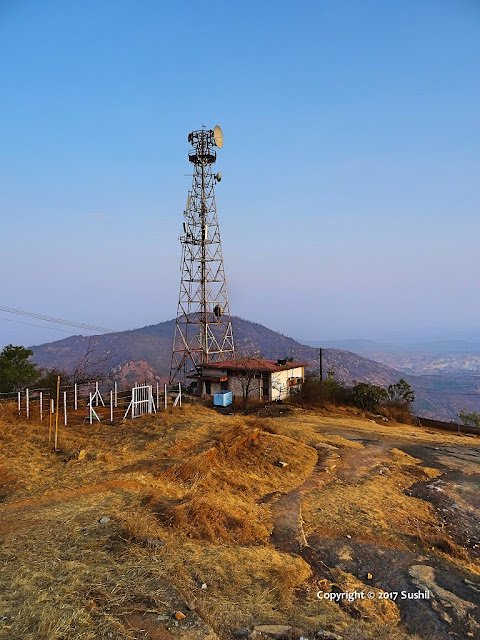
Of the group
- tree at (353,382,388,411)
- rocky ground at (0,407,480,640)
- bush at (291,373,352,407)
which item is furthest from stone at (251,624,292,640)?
tree at (353,382,388,411)

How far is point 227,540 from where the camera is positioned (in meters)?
7.57

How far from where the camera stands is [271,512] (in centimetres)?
946

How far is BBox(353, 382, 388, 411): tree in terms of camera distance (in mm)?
29625

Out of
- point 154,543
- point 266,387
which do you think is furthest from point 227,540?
point 266,387

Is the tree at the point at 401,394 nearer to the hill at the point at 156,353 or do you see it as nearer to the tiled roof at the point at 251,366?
the tiled roof at the point at 251,366

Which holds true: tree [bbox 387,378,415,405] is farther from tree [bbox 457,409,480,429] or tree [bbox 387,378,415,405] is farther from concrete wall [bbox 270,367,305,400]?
concrete wall [bbox 270,367,305,400]

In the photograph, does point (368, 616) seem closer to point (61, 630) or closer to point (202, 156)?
point (61, 630)

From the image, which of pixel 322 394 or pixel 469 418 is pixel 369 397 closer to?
pixel 322 394

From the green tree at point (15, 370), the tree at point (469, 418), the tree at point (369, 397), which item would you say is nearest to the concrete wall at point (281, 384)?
the tree at point (369, 397)

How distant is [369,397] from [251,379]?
9.05 m

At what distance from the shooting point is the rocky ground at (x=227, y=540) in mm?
5121

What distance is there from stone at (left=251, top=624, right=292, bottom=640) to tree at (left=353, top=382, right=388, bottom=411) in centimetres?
2619

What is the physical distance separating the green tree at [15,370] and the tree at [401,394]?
25586mm
